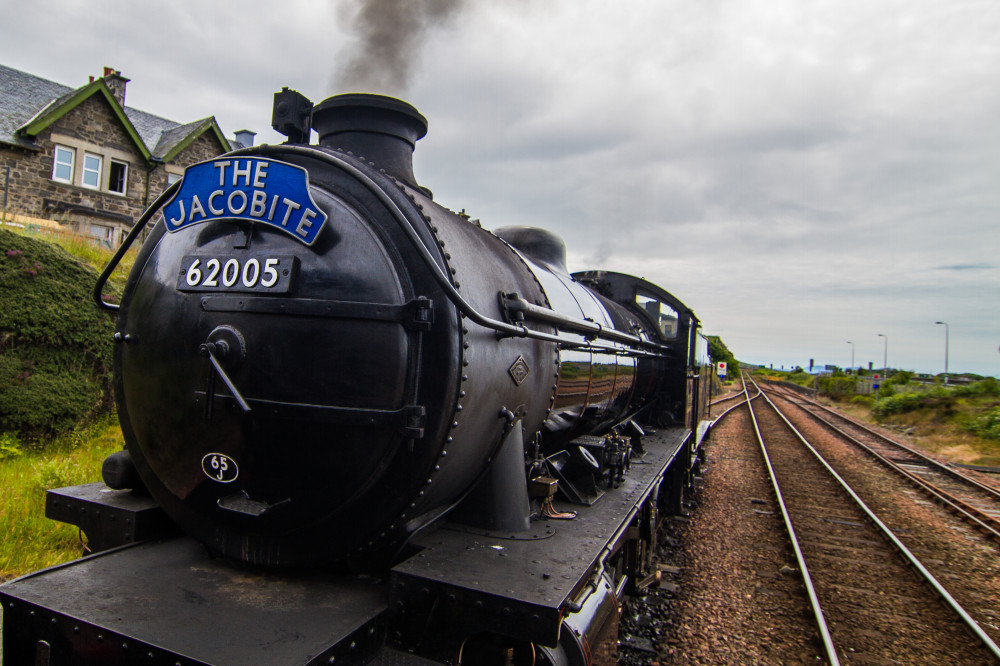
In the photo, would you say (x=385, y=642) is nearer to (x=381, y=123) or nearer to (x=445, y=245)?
(x=445, y=245)

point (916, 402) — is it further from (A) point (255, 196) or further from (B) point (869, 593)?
(A) point (255, 196)

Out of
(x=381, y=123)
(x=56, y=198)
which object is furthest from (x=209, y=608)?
(x=56, y=198)

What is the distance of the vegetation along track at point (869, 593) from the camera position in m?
→ 5.58

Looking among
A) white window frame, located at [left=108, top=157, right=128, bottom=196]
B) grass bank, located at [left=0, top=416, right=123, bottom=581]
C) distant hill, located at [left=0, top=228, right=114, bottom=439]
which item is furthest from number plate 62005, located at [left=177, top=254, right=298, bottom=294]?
white window frame, located at [left=108, top=157, right=128, bottom=196]

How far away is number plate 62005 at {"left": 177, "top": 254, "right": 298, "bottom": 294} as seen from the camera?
8.79 ft

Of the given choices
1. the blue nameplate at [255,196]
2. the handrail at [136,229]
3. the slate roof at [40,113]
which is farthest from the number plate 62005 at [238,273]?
the slate roof at [40,113]

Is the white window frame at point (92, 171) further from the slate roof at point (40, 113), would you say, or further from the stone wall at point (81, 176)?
the slate roof at point (40, 113)

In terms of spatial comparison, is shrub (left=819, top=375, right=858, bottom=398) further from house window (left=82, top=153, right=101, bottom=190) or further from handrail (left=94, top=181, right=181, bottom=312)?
handrail (left=94, top=181, right=181, bottom=312)

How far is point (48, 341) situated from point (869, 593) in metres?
9.97

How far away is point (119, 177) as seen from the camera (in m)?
20.4

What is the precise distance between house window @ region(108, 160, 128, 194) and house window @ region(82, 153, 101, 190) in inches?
27.4

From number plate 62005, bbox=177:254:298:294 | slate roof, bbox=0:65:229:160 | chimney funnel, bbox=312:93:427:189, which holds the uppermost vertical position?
slate roof, bbox=0:65:229:160

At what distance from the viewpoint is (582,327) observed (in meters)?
4.46

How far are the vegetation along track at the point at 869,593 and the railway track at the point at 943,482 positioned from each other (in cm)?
174
